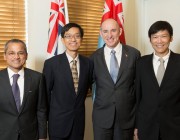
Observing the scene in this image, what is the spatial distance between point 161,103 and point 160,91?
0.32 ft

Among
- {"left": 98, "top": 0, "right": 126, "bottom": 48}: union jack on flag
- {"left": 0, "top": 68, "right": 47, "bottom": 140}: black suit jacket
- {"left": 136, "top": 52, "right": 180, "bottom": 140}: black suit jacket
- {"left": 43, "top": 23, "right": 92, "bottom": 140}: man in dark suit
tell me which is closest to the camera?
{"left": 0, "top": 68, "right": 47, "bottom": 140}: black suit jacket

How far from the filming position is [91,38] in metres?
3.44

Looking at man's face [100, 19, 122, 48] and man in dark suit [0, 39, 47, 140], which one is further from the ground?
man's face [100, 19, 122, 48]

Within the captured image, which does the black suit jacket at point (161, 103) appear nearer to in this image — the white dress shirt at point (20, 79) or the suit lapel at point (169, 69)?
the suit lapel at point (169, 69)

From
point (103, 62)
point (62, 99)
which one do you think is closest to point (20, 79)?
point (62, 99)

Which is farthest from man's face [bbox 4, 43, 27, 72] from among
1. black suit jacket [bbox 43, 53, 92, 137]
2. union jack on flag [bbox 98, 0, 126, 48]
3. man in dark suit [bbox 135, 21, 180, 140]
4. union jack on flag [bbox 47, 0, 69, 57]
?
union jack on flag [bbox 98, 0, 126, 48]

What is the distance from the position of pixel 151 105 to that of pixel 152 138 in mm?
280

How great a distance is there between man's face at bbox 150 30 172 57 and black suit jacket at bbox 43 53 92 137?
0.71 meters

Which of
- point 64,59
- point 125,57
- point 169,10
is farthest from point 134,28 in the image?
point 64,59

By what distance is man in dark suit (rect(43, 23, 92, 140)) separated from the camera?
2.18 meters

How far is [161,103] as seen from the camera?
2051mm

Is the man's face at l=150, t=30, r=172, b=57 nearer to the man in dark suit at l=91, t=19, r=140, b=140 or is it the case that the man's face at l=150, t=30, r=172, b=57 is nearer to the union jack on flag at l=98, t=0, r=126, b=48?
the man in dark suit at l=91, t=19, r=140, b=140

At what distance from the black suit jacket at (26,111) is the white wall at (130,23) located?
0.78m

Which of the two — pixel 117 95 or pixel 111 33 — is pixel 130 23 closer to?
pixel 111 33
